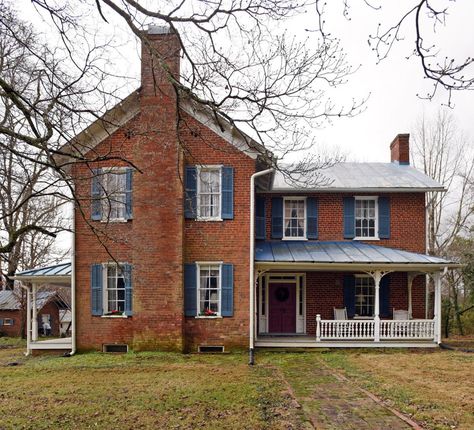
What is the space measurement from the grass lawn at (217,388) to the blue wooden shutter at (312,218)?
4648mm

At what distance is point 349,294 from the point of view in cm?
1814

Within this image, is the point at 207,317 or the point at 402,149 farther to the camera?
the point at 402,149

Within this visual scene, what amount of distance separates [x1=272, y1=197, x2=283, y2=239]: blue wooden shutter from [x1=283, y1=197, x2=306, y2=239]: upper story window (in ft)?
0.62

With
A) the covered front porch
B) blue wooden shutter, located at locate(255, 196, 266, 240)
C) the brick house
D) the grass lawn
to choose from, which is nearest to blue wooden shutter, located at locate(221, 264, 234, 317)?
the brick house

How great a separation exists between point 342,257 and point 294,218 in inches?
119

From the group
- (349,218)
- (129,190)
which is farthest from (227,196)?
(349,218)

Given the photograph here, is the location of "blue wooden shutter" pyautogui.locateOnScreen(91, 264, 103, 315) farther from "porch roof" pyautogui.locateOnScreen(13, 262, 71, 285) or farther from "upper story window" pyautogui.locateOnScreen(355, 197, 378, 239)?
"upper story window" pyautogui.locateOnScreen(355, 197, 378, 239)

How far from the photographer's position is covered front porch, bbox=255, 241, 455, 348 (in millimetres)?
16234

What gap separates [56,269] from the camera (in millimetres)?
17203

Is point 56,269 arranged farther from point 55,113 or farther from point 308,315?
point 55,113

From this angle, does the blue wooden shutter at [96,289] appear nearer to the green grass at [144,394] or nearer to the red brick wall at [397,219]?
the green grass at [144,394]

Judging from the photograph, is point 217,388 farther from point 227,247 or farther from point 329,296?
point 329,296

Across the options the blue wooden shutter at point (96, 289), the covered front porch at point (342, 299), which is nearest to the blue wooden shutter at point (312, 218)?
the covered front porch at point (342, 299)

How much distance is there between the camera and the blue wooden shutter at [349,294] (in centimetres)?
1808
